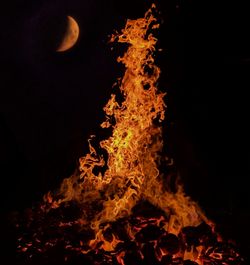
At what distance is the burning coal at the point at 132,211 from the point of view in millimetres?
3688

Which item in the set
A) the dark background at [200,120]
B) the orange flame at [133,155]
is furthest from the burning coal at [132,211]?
the dark background at [200,120]

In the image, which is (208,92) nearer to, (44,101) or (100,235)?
(100,235)

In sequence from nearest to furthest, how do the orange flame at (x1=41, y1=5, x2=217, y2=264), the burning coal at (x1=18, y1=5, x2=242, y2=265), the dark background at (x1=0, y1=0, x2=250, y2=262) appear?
the burning coal at (x1=18, y1=5, x2=242, y2=265) < the orange flame at (x1=41, y1=5, x2=217, y2=264) < the dark background at (x1=0, y1=0, x2=250, y2=262)

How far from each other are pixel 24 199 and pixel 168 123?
125 inches

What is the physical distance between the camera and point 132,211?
463 centimetres

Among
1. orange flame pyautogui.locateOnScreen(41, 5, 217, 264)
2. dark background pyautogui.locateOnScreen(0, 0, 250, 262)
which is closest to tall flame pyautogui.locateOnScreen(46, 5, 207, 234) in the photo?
orange flame pyautogui.locateOnScreen(41, 5, 217, 264)

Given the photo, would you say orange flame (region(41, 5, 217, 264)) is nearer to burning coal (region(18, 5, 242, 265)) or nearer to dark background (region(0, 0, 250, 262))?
burning coal (region(18, 5, 242, 265))

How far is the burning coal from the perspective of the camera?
3688mm

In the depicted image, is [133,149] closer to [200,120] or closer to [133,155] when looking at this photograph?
[133,155]

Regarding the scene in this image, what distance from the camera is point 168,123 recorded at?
5938mm

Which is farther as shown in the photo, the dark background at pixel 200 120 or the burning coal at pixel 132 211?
the dark background at pixel 200 120

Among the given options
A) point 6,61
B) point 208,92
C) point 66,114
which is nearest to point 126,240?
point 208,92

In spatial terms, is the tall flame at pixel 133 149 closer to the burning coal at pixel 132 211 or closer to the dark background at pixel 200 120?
the burning coal at pixel 132 211

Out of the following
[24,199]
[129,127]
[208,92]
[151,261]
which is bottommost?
[151,261]
